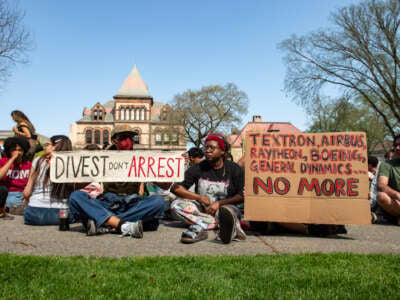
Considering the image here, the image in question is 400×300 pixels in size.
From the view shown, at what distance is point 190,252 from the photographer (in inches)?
144

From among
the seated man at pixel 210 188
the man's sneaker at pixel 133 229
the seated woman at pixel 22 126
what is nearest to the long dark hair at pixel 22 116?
the seated woman at pixel 22 126

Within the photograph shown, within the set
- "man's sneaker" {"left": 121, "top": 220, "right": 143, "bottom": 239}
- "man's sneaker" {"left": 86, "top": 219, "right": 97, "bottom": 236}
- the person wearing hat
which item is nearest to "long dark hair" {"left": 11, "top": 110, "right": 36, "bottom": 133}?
the person wearing hat

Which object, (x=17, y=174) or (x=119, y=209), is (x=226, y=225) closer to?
(x=119, y=209)

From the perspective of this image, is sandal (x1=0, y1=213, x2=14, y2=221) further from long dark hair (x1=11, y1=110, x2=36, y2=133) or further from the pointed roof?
the pointed roof

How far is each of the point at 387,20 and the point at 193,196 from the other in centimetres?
1804

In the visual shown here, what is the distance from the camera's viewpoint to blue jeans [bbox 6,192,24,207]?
252 inches

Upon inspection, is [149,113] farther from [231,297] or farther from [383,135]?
[231,297]

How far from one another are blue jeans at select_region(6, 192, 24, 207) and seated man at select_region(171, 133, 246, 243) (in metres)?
3.31

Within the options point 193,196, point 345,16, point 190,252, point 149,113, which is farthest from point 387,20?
point 149,113

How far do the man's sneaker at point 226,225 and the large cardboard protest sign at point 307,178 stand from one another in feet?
2.22

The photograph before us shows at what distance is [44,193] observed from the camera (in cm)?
509

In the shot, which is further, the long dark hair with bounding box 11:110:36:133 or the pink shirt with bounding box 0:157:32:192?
the long dark hair with bounding box 11:110:36:133

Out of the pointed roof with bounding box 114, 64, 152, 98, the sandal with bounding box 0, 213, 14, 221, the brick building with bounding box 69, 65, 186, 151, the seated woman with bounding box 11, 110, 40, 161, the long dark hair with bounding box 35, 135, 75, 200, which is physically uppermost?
the pointed roof with bounding box 114, 64, 152, 98

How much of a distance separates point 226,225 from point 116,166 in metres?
2.03
